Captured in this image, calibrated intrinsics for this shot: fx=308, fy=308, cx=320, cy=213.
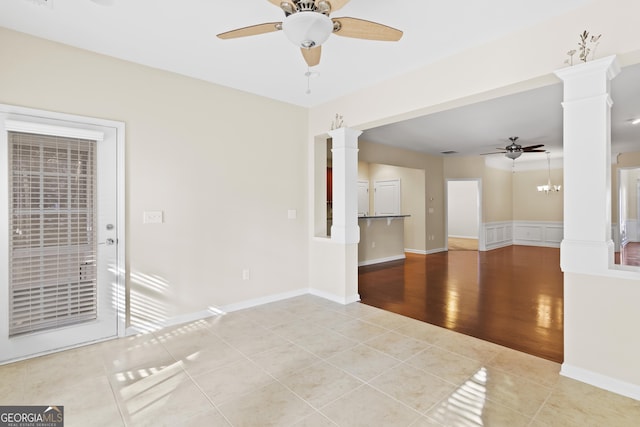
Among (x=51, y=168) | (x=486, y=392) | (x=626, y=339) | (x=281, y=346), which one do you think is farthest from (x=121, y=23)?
(x=626, y=339)

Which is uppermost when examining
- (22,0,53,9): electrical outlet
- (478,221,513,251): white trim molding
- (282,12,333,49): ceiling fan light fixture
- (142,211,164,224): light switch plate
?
(22,0,53,9): electrical outlet

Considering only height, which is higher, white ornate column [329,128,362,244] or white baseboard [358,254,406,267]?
white ornate column [329,128,362,244]

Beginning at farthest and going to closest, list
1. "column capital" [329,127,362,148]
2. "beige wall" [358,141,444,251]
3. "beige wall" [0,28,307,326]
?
"beige wall" [358,141,444,251], "column capital" [329,127,362,148], "beige wall" [0,28,307,326]

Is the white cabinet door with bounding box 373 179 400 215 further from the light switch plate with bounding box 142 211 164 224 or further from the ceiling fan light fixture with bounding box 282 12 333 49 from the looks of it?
the ceiling fan light fixture with bounding box 282 12 333 49

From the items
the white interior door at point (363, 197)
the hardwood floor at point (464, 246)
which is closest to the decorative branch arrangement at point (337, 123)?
the white interior door at point (363, 197)

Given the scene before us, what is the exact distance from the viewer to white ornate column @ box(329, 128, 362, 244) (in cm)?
408

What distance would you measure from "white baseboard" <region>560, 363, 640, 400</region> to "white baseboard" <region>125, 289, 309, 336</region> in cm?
305

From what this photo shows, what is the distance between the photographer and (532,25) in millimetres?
2445

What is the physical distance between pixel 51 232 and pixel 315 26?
111 inches

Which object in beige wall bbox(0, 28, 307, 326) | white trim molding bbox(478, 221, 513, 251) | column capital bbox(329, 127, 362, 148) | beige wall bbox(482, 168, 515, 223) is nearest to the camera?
beige wall bbox(0, 28, 307, 326)

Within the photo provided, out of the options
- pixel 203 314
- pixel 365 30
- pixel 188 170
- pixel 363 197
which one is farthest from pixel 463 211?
pixel 365 30

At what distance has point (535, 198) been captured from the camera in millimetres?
10109

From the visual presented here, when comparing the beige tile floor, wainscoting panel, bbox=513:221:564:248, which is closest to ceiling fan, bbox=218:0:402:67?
the beige tile floor

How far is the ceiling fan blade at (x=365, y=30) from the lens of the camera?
1.95 meters
